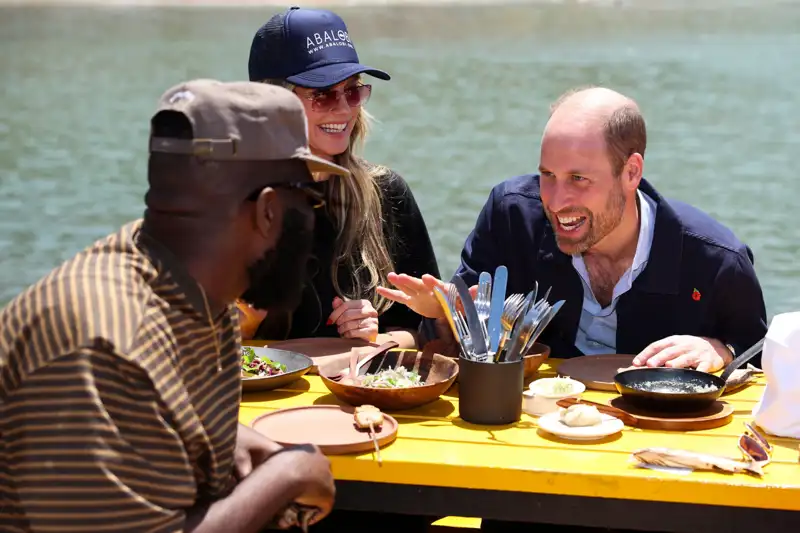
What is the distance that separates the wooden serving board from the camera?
2594 millimetres

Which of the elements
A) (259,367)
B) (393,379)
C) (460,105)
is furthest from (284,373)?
(460,105)

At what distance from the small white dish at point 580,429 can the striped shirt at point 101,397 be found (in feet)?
3.15

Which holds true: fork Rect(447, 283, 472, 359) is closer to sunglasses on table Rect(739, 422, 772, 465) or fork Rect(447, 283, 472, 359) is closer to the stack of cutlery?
the stack of cutlery

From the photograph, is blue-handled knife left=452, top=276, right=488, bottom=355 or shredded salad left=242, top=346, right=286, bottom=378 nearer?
blue-handled knife left=452, top=276, right=488, bottom=355

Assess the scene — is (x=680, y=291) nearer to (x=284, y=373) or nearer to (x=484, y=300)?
(x=484, y=300)

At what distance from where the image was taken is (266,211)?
6.35ft

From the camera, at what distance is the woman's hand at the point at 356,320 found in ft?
11.2

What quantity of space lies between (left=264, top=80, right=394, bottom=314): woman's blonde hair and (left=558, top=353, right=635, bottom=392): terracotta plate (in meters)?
0.88

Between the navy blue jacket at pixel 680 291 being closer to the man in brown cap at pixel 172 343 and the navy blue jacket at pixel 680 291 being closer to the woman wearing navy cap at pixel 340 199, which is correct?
the woman wearing navy cap at pixel 340 199

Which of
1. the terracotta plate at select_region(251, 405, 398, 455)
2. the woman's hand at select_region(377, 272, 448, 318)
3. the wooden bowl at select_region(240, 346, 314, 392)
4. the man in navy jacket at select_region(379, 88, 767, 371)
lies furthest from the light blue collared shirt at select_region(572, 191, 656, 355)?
the terracotta plate at select_region(251, 405, 398, 455)

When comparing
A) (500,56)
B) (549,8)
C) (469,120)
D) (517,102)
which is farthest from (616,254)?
(549,8)

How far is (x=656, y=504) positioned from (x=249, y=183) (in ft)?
3.62

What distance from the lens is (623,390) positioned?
2.71 meters

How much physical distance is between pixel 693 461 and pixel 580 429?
11.8 inches
